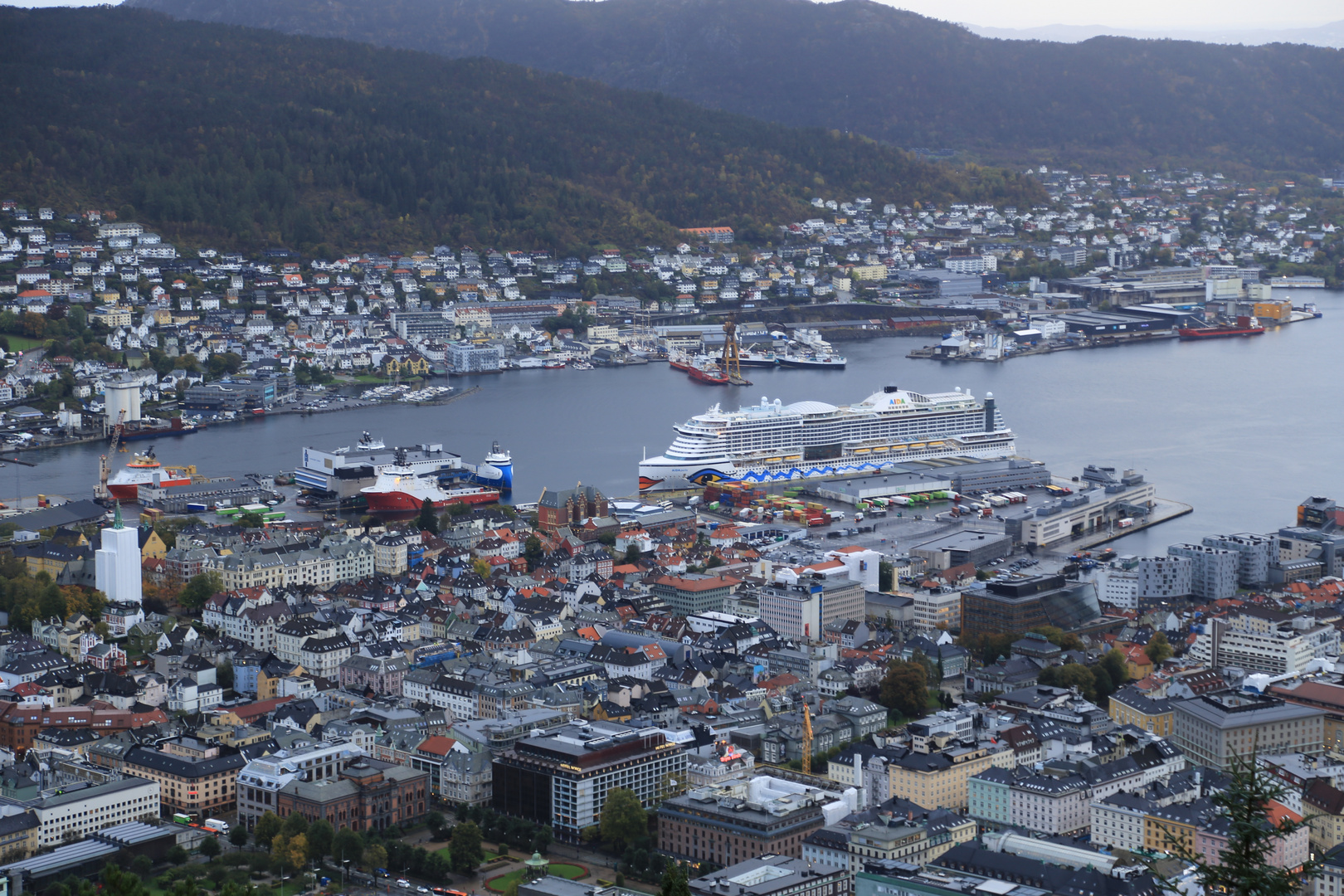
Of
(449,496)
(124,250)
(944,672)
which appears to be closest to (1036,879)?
(944,672)

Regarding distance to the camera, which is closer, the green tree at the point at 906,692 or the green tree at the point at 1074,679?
the green tree at the point at 906,692

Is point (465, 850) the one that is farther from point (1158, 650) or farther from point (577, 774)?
point (1158, 650)

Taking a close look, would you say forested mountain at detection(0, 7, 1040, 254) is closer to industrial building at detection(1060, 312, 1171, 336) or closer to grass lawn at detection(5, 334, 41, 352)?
grass lawn at detection(5, 334, 41, 352)

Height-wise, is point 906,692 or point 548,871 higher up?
point 906,692

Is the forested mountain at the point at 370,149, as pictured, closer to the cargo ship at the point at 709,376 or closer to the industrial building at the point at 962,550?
the cargo ship at the point at 709,376

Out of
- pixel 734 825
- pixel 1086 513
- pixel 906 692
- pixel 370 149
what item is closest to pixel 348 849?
pixel 734 825

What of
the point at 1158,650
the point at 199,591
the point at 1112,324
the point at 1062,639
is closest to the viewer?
the point at 1158,650

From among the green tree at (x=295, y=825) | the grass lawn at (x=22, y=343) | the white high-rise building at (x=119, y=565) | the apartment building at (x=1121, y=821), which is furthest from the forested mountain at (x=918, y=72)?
the green tree at (x=295, y=825)
